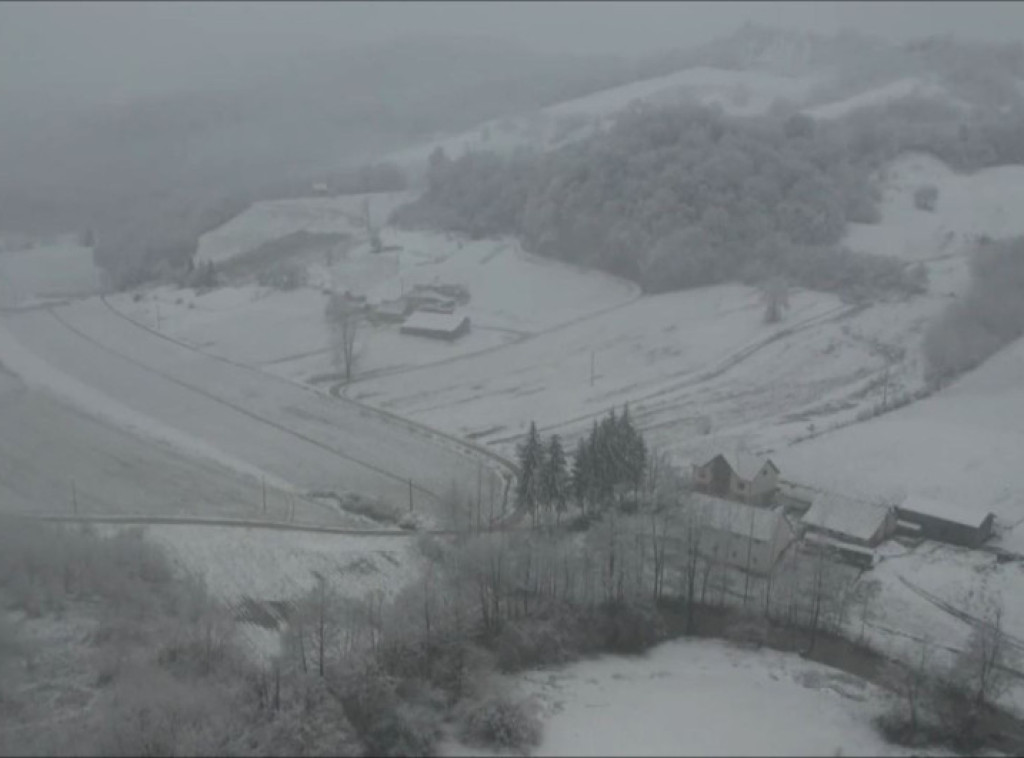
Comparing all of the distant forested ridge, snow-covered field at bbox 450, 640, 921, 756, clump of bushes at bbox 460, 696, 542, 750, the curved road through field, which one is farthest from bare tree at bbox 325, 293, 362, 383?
clump of bushes at bbox 460, 696, 542, 750

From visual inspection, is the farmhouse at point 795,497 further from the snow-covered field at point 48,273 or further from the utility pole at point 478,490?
the snow-covered field at point 48,273

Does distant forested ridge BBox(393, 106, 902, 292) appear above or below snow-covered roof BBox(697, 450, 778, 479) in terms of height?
above

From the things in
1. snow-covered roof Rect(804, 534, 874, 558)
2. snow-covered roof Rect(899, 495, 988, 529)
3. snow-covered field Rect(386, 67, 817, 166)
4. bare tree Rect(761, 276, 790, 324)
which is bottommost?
snow-covered roof Rect(804, 534, 874, 558)

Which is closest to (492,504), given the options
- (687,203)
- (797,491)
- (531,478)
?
(531,478)

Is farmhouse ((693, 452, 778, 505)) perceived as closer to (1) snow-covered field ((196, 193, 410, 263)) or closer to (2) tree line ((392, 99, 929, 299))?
(2) tree line ((392, 99, 929, 299))

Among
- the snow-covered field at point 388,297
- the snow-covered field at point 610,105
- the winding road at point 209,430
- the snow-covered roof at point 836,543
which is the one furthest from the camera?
the snow-covered field at point 610,105

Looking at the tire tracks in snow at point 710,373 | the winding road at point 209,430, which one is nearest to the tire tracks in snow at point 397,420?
the winding road at point 209,430
